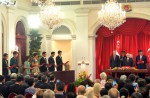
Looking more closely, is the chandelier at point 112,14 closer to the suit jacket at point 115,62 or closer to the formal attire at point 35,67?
the suit jacket at point 115,62

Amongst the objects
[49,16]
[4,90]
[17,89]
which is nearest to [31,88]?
[17,89]

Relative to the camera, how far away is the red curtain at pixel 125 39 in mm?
15738

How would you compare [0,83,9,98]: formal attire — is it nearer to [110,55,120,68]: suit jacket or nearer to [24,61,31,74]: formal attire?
[24,61,31,74]: formal attire

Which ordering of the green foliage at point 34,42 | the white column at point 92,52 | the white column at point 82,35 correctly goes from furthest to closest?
the white column at point 92,52
the white column at point 82,35
the green foliage at point 34,42

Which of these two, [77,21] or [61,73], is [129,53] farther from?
[61,73]

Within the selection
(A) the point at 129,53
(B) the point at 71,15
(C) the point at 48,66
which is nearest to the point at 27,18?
(B) the point at 71,15

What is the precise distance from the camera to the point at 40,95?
5.31 metres

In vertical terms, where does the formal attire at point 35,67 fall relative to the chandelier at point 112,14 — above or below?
below

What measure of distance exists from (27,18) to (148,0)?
5.99 metres

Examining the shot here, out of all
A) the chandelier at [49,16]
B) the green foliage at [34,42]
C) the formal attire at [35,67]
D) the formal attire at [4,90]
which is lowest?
the formal attire at [4,90]

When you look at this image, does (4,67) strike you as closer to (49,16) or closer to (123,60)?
(49,16)

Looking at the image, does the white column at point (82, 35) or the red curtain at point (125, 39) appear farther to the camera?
the white column at point (82, 35)

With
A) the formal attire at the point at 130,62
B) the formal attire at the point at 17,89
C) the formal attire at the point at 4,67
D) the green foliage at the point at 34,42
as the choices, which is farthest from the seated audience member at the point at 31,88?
the green foliage at the point at 34,42

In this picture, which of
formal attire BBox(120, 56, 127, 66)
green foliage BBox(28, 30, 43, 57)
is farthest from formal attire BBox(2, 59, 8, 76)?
formal attire BBox(120, 56, 127, 66)
